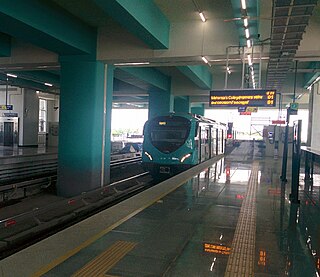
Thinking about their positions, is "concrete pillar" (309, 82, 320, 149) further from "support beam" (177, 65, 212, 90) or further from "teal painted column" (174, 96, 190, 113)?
"teal painted column" (174, 96, 190, 113)

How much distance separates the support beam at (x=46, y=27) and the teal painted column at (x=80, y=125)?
714 mm

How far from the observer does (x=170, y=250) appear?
157 inches

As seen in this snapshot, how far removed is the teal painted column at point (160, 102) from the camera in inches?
789

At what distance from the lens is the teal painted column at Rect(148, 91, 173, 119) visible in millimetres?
20031

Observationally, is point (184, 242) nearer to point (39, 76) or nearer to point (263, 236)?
point (263, 236)

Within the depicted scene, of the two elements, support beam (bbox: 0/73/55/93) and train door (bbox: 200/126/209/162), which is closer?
train door (bbox: 200/126/209/162)

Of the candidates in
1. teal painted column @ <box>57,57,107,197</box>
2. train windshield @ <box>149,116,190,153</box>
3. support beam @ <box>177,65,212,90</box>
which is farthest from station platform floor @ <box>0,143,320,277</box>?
support beam @ <box>177,65,212,90</box>

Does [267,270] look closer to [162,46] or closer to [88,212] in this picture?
[88,212]

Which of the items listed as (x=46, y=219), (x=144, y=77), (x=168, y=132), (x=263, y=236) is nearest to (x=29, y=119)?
(x=144, y=77)

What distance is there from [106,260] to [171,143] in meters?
9.55

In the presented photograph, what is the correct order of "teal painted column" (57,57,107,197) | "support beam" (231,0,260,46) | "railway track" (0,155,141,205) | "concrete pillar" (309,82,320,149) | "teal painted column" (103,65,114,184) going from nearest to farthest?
"support beam" (231,0,260,46) < "railway track" (0,155,141,205) < "teal painted column" (57,57,107,197) < "teal painted column" (103,65,114,184) < "concrete pillar" (309,82,320,149)

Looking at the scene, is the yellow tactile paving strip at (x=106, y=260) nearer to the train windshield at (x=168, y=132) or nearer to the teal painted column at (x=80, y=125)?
the teal painted column at (x=80, y=125)

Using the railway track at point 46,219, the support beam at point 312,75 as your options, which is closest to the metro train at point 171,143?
the railway track at point 46,219

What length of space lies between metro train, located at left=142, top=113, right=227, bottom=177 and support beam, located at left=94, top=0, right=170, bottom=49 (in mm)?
4144
